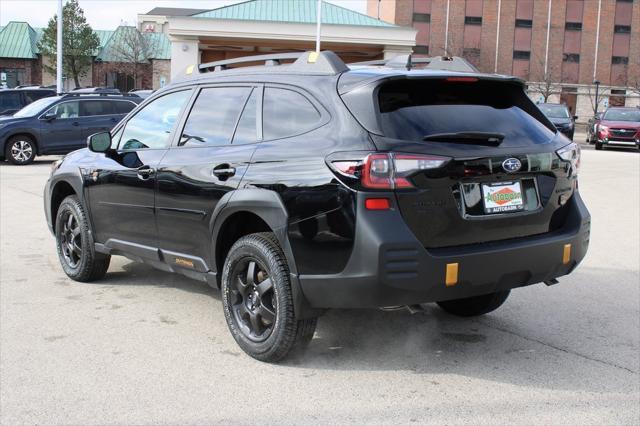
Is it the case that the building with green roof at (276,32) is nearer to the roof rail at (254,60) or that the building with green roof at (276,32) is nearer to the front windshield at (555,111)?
the front windshield at (555,111)

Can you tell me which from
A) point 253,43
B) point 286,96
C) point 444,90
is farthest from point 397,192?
point 253,43

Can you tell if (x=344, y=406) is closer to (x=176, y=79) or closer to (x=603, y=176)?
(x=176, y=79)

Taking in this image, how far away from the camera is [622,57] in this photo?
253ft

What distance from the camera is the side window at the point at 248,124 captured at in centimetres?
463

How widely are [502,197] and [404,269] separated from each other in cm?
79

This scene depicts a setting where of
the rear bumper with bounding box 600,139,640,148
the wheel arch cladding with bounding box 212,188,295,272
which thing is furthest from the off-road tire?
the rear bumper with bounding box 600,139,640,148

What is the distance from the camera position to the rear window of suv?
13.2 feet

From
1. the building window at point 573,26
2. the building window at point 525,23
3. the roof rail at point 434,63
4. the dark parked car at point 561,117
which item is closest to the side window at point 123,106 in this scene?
the dark parked car at point 561,117

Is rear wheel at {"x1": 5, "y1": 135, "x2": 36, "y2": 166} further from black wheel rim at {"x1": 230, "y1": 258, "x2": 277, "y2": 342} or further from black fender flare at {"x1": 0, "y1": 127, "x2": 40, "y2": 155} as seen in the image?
black wheel rim at {"x1": 230, "y1": 258, "x2": 277, "y2": 342}

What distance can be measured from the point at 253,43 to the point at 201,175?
31283 mm

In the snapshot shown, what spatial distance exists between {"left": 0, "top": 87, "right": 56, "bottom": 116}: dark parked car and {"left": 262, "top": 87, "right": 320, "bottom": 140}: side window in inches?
778

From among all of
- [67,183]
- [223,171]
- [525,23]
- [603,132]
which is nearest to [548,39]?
[525,23]

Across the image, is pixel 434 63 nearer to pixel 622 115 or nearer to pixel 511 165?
pixel 511 165

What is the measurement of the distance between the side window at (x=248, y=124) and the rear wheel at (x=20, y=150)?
1521 cm
